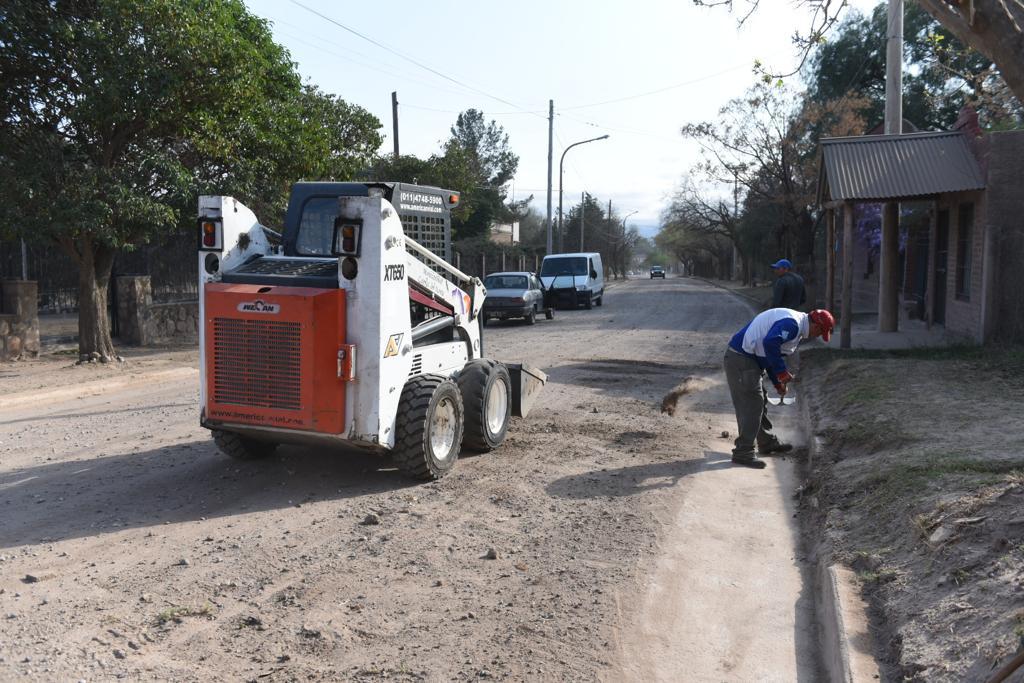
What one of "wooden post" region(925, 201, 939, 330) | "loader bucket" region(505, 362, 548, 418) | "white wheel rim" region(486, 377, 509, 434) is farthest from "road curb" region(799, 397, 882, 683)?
"wooden post" region(925, 201, 939, 330)

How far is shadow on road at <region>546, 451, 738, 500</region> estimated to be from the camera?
Result: 7.23m

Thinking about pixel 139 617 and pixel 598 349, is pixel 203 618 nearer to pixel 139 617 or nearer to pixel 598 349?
pixel 139 617

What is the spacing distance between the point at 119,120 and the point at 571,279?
20015 mm

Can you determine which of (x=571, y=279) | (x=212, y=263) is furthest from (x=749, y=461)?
(x=571, y=279)

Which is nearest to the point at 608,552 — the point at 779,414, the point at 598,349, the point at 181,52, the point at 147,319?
the point at 779,414

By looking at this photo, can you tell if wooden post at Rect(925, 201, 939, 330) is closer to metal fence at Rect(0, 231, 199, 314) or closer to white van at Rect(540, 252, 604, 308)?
white van at Rect(540, 252, 604, 308)

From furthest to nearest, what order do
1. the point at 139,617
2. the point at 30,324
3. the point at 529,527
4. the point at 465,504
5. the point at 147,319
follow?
1. the point at 147,319
2. the point at 30,324
3. the point at 465,504
4. the point at 529,527
5. the point at 139,617

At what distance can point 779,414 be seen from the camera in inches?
443

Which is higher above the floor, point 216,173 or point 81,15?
point 81,15

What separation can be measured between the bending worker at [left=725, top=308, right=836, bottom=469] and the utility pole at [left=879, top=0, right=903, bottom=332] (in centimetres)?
1070

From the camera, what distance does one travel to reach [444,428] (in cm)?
758

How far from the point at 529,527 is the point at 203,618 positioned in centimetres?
239

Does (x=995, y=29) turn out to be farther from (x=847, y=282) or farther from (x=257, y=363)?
(x=847, y=282)

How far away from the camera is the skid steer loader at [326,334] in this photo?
6.61 meters
